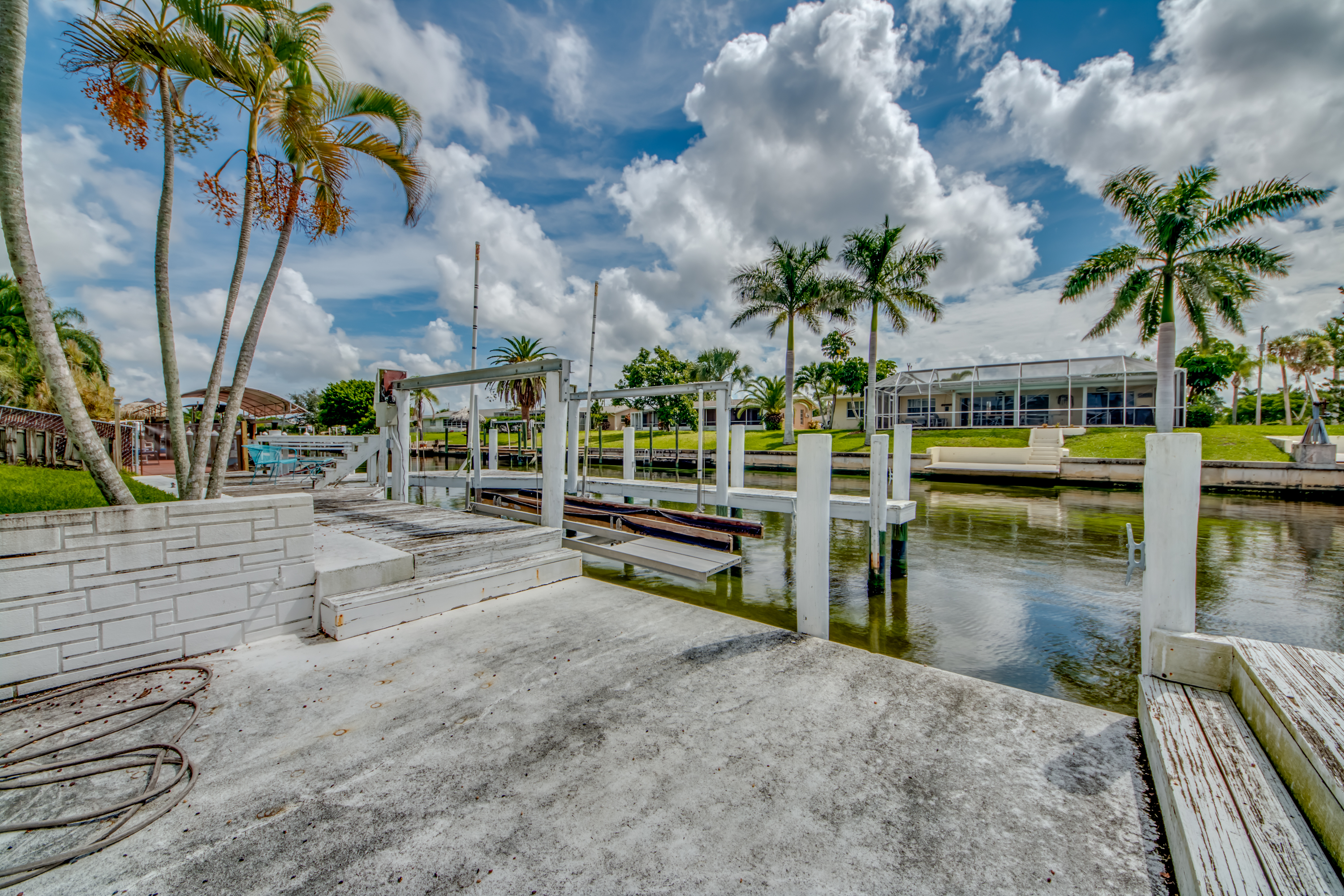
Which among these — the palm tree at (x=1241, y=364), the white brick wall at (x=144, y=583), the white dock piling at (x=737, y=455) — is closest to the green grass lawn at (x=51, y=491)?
the white brick wall at (x=144, y=583)

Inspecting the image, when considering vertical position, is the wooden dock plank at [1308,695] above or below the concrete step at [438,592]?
above

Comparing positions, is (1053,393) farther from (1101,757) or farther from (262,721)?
(262,721)

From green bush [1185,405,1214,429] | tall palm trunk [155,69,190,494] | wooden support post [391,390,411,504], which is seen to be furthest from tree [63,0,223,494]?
green bush [1185,405,1214,429]

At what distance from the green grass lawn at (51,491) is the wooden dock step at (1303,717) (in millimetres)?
6119

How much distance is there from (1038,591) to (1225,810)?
6461mm

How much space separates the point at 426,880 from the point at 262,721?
1666 mm

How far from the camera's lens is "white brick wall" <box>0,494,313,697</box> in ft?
9.64

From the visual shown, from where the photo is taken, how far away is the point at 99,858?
187 centimetres

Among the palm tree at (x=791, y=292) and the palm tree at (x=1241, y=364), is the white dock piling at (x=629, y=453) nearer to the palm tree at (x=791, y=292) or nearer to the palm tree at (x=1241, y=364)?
the palm tree at (x=791, y=292)

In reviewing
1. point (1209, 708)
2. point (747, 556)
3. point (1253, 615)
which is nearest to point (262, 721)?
point (1209, 708)

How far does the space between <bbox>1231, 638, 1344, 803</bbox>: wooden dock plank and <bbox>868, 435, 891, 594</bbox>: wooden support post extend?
4.51 metres

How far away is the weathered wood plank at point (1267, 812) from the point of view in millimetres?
1533

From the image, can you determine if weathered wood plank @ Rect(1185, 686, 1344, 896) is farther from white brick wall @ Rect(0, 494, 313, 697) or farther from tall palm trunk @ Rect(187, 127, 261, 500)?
tall palm trunk @ Rect(187, 127, 261, 500)

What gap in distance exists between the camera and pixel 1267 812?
5.87ft
